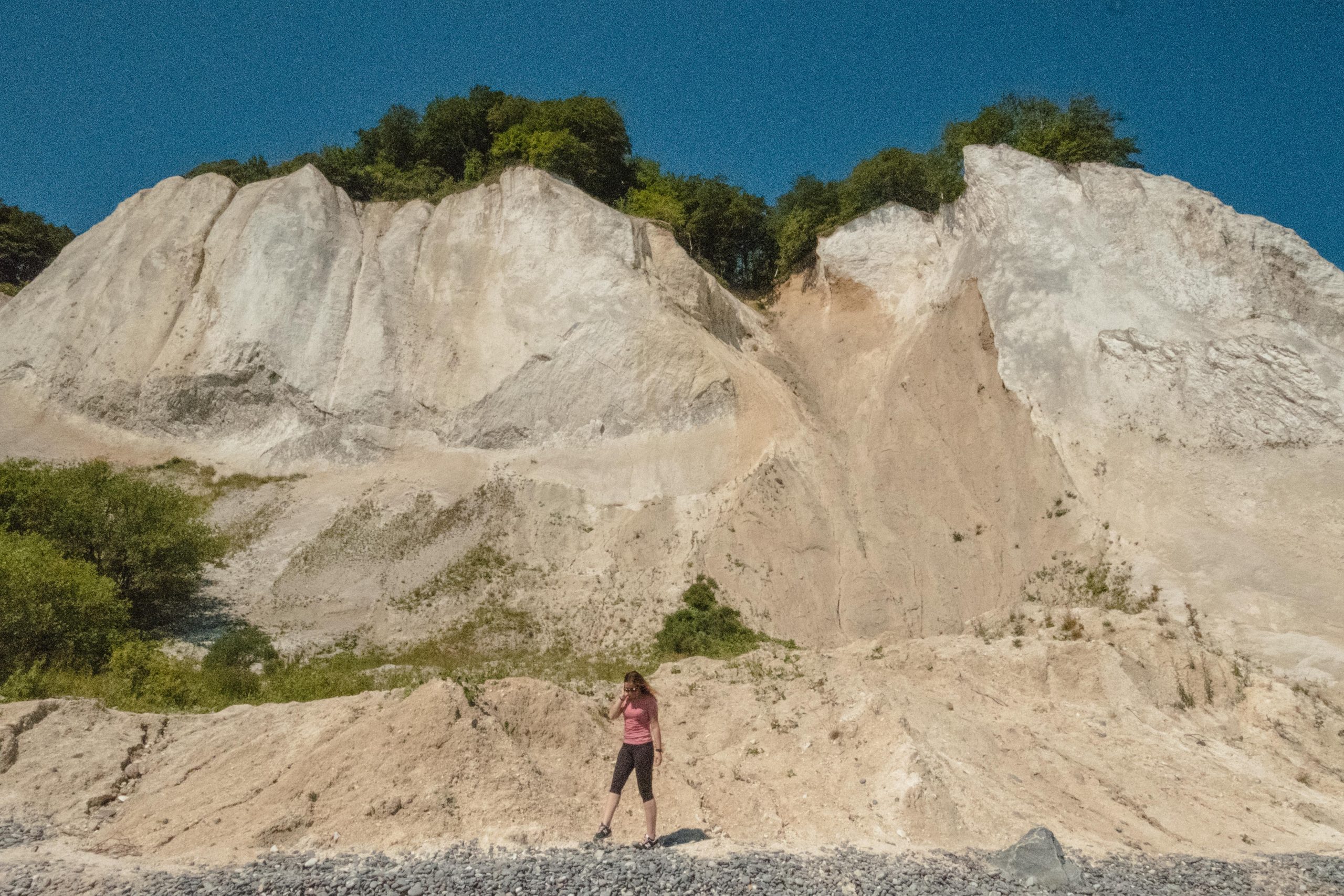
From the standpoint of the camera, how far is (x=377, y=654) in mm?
17969

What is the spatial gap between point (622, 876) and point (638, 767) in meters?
1.05

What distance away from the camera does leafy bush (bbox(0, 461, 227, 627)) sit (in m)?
17.8

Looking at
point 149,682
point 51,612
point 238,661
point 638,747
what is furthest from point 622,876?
point 238,661

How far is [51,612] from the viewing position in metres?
13.6

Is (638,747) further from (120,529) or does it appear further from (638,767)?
(120,529)

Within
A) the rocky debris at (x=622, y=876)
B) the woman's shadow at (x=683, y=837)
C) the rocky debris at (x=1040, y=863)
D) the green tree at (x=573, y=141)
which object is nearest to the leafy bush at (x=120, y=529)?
the rocky debris at (x=622, y=876)

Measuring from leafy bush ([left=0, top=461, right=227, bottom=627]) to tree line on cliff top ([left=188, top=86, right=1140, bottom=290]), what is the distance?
54.2 ft

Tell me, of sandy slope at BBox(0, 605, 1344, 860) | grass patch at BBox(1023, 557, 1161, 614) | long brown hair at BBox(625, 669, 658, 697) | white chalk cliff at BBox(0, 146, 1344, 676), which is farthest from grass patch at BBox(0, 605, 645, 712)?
grass patch at BBox(1023, 557, 1161, 614)

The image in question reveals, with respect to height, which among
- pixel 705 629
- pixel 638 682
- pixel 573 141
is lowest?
pixel 638 682

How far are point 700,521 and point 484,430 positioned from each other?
7417 millimetres

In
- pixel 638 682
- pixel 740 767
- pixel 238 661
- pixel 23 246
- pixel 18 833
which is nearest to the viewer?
pixel 18 833

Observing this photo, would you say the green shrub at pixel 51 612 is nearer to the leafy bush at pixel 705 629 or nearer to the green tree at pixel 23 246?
the leafy bush at pixel 705 629

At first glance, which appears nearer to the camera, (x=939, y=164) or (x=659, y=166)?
(x=939, y=164)

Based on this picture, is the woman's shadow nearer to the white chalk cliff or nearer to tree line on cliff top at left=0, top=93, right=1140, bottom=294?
the white chalk cliff
